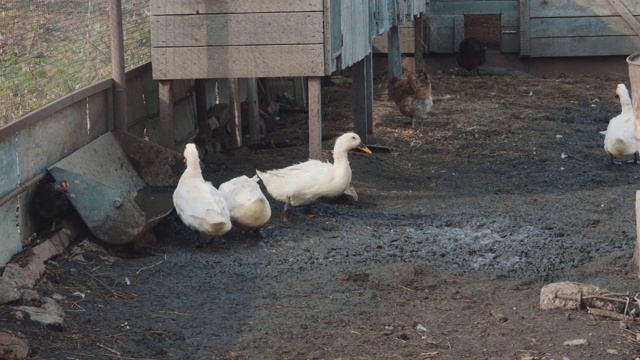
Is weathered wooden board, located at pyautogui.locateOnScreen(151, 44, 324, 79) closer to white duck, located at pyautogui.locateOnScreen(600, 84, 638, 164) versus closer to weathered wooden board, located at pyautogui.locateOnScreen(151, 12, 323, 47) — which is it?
weathered wooden board, located at pyautogui.locateOnScreen(151, 12, 323, 47)

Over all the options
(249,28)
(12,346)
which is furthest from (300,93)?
(12,346)

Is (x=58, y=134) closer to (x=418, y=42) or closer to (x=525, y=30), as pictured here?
(x=418, y=42)

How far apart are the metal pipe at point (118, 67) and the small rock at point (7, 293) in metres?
2.89

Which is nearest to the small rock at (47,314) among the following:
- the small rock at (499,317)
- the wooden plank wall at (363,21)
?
the small rock at (499,317)

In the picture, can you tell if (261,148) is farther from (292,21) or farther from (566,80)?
(566,80)

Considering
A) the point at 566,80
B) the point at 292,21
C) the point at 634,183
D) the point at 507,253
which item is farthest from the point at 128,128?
the point at 566,80

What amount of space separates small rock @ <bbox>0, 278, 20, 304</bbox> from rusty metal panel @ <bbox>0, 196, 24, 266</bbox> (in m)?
0.54

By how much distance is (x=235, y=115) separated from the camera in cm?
1038

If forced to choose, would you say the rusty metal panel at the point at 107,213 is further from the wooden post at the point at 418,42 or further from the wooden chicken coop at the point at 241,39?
the wooden post at the point at 418,42

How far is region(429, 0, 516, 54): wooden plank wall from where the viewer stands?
17250mm

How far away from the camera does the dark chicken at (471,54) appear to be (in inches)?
666

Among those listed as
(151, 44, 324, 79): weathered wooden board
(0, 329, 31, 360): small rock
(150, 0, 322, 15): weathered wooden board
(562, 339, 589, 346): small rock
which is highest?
(150, 0, 322, 15): weathered wooden board

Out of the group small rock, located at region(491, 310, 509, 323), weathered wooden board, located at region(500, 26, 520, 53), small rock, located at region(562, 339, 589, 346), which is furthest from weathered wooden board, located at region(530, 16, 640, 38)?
small rock, located at region(562, 339, 589, 346)

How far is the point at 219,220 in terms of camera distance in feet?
21.2
